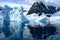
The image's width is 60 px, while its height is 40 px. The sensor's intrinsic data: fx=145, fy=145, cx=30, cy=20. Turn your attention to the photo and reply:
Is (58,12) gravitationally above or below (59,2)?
below

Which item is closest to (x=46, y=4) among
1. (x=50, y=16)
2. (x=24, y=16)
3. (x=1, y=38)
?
(x=50, y=16)

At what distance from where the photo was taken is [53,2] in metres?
2.42

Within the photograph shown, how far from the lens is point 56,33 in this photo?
94.7 inches

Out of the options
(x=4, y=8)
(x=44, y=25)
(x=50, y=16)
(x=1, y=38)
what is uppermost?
(x=4, y=8)

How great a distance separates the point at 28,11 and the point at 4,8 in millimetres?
400

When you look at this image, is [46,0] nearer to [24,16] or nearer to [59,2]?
[59,2]

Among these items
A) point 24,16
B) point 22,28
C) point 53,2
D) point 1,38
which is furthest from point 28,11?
point 1,38

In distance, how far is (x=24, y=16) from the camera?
7.78 feet

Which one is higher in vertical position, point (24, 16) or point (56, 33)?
point (24, 16)

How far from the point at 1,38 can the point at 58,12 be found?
103cm

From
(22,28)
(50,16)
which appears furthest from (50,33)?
(22,28)

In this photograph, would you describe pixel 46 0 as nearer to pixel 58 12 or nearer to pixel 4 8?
pixel 58 12

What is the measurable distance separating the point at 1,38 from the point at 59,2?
3.71ft

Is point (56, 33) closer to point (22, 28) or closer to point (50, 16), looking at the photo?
point (50, 16)
